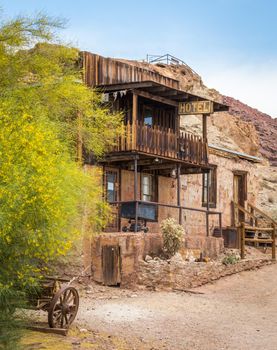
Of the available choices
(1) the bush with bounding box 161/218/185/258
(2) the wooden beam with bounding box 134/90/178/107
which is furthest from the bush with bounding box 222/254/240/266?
(2) the wooden beam with bounding box 134/90/178/107

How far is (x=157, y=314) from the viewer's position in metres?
16.1

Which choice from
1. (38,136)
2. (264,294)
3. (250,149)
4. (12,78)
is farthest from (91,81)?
(250,149)

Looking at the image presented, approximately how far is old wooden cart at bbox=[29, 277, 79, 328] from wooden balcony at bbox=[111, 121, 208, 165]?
9.07 meters

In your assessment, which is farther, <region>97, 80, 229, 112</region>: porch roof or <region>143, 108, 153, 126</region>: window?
<region>143, 108, 153, 126</region>: window

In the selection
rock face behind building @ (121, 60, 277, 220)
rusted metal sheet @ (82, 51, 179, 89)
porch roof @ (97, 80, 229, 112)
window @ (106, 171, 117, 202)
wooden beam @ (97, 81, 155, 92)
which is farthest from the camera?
rock face behind building @ (121, 60, 277, 220)

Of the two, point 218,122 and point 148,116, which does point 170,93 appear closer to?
point 148,116

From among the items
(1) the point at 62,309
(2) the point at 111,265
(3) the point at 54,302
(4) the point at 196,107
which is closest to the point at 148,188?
(4) the point at 196,107

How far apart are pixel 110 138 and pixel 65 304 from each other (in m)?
9.28

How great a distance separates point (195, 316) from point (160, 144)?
8.23 metres

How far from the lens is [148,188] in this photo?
1001 inches

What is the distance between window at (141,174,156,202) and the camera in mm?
25111

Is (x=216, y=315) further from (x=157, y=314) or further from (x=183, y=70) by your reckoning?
(x=183, y=70)

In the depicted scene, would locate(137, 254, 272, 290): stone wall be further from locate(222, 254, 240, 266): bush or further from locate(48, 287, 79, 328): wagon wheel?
locate(48, 287, 79, 328): wagon wheel

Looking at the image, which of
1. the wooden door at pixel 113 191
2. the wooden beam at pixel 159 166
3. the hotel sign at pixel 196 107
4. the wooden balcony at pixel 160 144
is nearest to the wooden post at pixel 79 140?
the wooden balcony at pixel 160 144
